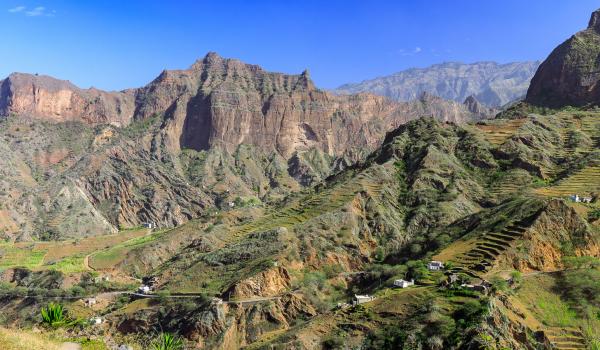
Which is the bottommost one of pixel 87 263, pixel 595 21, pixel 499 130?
pixel 87 263

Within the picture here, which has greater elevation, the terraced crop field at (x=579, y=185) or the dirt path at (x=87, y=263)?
the terraced crop field at (x=579, y=185)

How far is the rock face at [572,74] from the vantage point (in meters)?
174

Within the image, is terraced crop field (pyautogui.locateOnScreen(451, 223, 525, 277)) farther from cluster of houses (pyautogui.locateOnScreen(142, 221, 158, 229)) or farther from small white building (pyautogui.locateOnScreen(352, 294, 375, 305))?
cluster of houses (pyautogui.locateOnScreen(142, 221, 158, 229))

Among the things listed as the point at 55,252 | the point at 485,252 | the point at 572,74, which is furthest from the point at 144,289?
the point at 572,74

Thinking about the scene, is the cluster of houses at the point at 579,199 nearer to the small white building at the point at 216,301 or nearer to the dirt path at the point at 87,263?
the small white building at the point at 216,301

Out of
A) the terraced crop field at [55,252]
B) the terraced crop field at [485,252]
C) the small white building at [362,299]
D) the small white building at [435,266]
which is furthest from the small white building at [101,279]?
the terraced crop field at [485,252]

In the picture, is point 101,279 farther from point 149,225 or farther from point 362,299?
point 149,225

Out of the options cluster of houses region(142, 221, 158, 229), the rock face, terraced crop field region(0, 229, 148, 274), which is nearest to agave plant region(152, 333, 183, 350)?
terraced crop field region(0, 229, 148, 274)

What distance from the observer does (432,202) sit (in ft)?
355

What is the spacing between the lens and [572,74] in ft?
593

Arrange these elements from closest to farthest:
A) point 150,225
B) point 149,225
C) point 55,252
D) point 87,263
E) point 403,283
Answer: point 403,283 < point 87,263 < point 55,252 < point 149,225 < point 150,225

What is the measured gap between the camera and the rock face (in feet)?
572

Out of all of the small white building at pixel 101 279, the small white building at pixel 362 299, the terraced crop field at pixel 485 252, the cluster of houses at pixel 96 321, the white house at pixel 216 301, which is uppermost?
the terraced crop field at pixel 485 252

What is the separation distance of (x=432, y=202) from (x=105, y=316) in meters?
59.0
